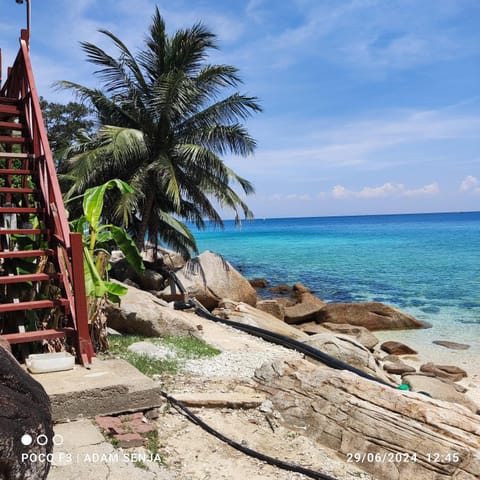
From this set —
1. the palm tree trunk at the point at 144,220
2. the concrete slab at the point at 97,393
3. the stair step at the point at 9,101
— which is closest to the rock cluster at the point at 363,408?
the concrete slab at the point at 97,393

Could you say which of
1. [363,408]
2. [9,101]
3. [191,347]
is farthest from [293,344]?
[9,101]

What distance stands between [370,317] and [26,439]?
1460 cm

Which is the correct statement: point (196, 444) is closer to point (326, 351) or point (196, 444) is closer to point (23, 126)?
point (326, 351)

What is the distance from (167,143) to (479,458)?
41.8ft

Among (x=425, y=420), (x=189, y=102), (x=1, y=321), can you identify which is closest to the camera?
(x=425, y=420)

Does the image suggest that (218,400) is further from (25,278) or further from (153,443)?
(25,278)

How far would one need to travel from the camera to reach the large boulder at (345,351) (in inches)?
323

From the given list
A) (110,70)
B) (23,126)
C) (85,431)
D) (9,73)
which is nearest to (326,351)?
(85,431)

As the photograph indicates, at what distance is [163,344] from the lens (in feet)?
24.0

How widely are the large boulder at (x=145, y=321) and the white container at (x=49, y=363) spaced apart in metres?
3.36

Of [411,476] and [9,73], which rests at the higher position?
[9,73]

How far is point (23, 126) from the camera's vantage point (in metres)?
7.38

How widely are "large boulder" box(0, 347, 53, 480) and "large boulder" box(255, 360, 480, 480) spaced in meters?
2.97

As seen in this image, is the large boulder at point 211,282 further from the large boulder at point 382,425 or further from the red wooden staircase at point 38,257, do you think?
the large boulder at point 382,425
